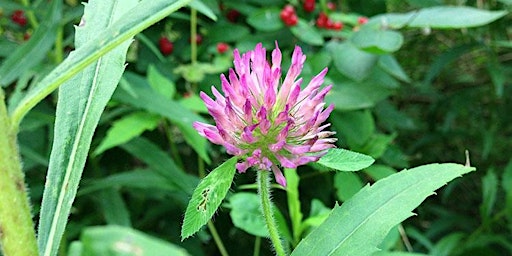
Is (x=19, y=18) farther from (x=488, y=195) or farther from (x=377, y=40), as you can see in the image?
(x=488, y=195)

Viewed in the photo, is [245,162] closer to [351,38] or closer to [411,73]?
[351,38]

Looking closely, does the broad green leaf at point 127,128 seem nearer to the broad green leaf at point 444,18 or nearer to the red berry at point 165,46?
the red berry at point 165,46

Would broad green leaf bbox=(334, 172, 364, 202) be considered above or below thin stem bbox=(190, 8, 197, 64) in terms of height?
below

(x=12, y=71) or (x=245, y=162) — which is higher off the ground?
(x=245, y=162)

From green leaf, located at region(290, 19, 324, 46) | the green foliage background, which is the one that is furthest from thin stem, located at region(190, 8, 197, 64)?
green leaf, located at region(290, 19, 324, 46)

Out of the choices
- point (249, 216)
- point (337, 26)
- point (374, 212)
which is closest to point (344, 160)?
point (374, 212)

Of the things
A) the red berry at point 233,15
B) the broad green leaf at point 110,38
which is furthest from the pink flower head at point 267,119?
the red berry at point 233,15

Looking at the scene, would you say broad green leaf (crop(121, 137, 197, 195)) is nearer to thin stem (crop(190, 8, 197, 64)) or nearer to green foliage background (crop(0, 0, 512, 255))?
green foliage background (crop(0, 0, 512, 255))

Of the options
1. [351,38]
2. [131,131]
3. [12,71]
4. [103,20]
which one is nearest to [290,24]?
[351,38]
